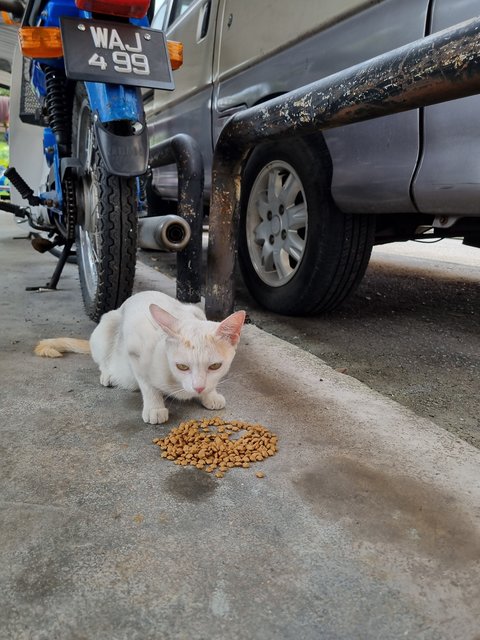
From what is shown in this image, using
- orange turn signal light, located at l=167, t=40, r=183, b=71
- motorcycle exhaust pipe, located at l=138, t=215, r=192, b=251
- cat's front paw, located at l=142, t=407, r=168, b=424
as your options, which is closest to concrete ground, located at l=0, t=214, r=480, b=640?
cat's front paw, located at l=142, t=407, r=168, b=424

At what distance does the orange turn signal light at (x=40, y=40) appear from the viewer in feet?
6.79

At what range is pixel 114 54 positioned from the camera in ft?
6.40

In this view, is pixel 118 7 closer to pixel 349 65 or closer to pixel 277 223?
pixel 349 65

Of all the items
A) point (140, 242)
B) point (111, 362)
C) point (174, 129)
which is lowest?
point (111, 362)

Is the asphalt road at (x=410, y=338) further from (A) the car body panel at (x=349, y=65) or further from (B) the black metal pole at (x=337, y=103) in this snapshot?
(A) the car body panel at (x=349, y=65)

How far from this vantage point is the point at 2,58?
1324 centimetres

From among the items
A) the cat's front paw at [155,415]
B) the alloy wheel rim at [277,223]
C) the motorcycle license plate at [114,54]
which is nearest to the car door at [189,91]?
the alloy wheel rim at [277,223]

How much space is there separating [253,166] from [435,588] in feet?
7.92

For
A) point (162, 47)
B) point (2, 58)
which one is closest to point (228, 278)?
point (162, 47)

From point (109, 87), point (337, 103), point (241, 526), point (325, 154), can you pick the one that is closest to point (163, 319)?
point (241, 526)

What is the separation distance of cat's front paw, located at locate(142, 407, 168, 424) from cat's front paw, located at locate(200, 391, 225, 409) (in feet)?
0.48

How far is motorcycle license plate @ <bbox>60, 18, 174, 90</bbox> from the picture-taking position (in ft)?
6.21

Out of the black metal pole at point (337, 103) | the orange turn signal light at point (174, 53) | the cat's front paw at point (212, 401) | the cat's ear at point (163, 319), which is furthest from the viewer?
the orange turn signal light at point (174, 53)

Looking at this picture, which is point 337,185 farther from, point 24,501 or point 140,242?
point 24,501
